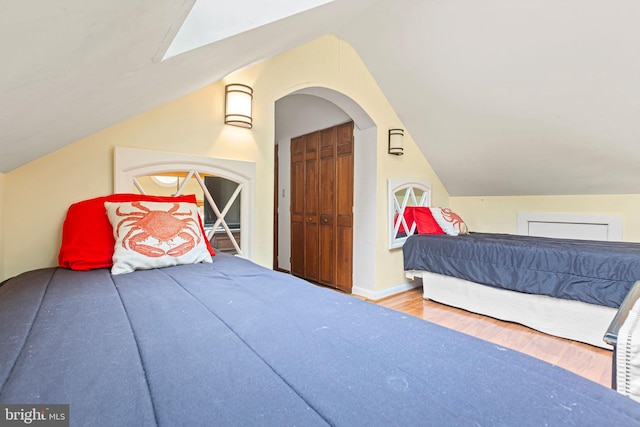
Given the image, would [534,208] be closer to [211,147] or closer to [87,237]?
[211,147]

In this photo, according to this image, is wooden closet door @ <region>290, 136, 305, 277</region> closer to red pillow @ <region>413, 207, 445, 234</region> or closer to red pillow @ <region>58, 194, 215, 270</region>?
red pillow @ <region>413, 207, 445, 234</region>

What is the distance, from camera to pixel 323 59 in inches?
109

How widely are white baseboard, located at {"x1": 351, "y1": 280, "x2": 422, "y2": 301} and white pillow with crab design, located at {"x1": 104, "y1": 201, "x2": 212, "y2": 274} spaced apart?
86.5 inches

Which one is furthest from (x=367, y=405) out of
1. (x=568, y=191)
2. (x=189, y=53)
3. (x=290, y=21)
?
(x=568, y=191)

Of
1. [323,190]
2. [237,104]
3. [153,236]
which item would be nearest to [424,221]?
[323,190]

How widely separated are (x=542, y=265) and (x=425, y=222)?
1.21m

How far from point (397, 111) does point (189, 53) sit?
2.89 m

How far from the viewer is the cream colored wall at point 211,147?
1.54m

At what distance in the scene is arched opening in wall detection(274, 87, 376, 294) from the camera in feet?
10.8

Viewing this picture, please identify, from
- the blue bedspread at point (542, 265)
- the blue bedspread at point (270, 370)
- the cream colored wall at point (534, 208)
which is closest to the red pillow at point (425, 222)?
the blue bedspread at point (542, 265)

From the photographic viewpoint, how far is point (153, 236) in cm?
144

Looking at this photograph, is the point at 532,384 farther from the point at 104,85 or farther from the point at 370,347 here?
the point at 104,85

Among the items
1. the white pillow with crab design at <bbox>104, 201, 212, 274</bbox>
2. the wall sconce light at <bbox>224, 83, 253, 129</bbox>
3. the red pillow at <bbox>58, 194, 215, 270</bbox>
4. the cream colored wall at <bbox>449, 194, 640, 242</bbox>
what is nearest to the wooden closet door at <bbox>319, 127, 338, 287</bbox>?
the wall sconce light at <bbox>224, 83, 253, 129</bbox>

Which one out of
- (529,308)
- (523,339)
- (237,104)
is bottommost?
(523,339)
